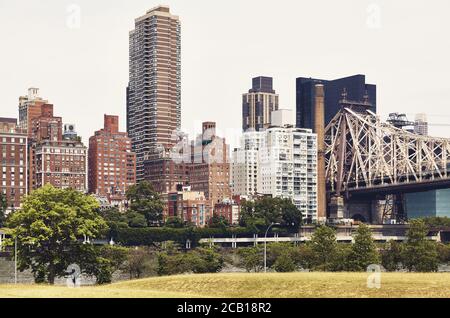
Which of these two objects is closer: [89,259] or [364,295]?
[364,295]

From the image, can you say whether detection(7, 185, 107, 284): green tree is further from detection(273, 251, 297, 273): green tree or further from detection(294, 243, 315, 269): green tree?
detection(294, 243, 315, 269): green tree

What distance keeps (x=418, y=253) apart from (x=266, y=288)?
219 ft

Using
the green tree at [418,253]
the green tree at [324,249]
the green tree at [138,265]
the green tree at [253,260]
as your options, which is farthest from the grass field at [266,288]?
the green tree at [253,260]

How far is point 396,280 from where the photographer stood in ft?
196

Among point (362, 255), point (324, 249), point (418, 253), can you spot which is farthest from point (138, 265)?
point (418, 253)

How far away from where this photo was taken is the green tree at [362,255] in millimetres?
106750

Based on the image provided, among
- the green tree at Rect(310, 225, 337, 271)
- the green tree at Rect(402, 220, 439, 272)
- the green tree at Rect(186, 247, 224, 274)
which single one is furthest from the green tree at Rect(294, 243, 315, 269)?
the green tree at Rect(402, 220, 439, 272)

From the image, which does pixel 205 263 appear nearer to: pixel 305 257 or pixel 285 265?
pixel 285 265

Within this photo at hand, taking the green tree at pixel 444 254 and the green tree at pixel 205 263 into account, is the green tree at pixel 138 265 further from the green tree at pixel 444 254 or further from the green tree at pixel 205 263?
the green tree at pixel 444 254

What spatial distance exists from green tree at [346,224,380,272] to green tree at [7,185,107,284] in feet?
97.0
